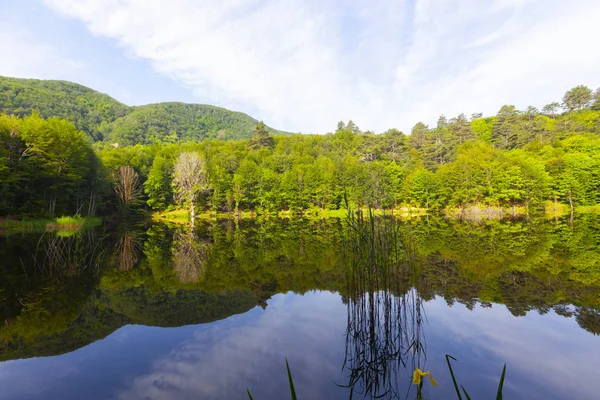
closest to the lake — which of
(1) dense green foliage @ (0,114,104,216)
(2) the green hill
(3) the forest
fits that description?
(3) the forest

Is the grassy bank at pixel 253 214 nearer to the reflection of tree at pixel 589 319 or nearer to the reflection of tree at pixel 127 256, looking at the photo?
the reflection of tree at pixel 127 256

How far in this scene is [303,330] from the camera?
5.64 metres

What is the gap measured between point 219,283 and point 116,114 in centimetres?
Answer: 13110

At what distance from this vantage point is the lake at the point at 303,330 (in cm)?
394

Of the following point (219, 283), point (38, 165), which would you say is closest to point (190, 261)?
point (219, 283)

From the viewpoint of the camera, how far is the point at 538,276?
28.0 feet

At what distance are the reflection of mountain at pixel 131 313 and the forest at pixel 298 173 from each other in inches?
846

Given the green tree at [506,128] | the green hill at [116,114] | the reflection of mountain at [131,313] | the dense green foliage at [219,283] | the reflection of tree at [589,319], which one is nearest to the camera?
the reflection of mountain at [131,313]

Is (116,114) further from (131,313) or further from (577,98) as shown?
(577,98)

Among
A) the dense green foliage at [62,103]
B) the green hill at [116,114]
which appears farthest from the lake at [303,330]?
the green hill at [116,114]

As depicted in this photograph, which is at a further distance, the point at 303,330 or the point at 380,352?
the point at 303,330

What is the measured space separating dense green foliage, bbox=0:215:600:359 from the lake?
55 mm

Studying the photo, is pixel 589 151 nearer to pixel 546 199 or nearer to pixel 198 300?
pixel 546 199

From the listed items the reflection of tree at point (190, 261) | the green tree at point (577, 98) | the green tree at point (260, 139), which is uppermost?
the green tree at point (577, 98)
